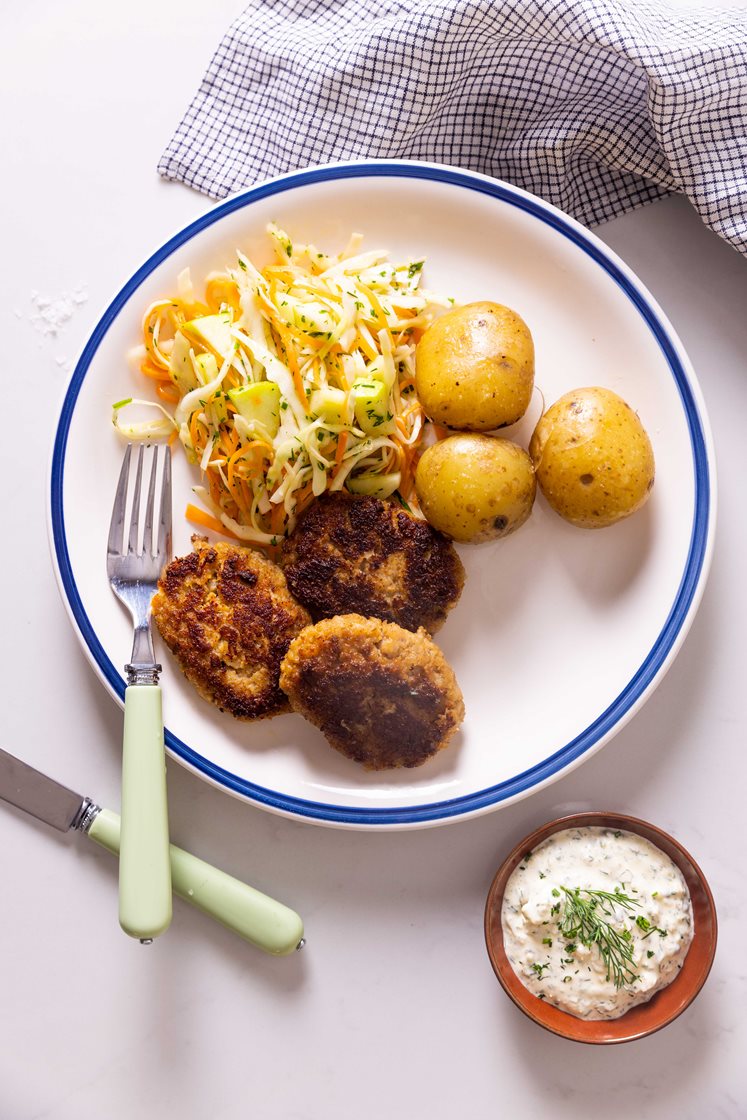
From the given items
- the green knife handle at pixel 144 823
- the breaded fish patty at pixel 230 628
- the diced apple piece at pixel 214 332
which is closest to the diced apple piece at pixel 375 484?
the breaded fish patty at pixel 230 628

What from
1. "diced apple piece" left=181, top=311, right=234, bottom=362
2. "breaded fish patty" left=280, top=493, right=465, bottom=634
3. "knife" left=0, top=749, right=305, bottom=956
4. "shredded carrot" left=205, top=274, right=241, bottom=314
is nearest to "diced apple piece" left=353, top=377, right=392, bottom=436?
"breaded fish patty" left=280, top=493, right=465, bottom=634

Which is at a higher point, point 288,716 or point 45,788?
point 288,716

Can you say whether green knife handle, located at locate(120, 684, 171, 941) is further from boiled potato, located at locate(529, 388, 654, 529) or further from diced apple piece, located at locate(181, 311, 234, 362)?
boiled potato, located at locate(529, 388, 654, 529)

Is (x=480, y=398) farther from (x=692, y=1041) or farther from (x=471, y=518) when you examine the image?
(x=692, y=1041)

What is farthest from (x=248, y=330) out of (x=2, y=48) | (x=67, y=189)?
(x=2, y=48)

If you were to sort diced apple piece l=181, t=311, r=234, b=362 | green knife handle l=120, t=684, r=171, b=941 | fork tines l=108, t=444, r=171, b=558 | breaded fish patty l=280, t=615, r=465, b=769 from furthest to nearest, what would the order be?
fork tines l=108, t=444, r=171, b=558 → diced apple piece l=181, t=311, r=234, b=362 → breaded fish patty l=280, t=615, r=465, b=769 → green knife handle l=120, t=684, r=171, b=941

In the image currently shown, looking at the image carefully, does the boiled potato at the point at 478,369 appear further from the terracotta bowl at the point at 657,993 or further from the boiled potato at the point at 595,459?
the terracotta bowl at the point at 657,993
